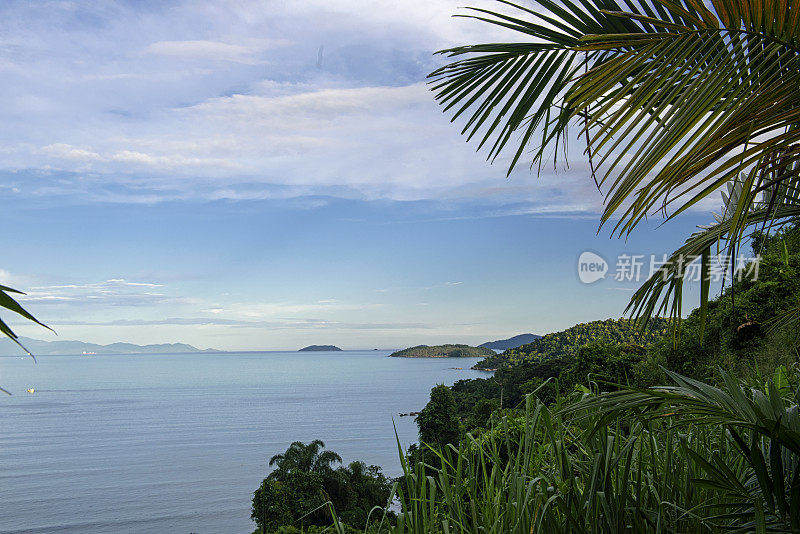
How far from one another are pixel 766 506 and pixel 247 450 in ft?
152

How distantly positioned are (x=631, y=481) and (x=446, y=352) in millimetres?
119610

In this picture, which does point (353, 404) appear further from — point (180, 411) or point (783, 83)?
point (783, 83)

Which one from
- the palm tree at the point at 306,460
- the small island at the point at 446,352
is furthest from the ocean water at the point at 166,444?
the small island at the point at 446,352

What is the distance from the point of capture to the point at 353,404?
6406cm

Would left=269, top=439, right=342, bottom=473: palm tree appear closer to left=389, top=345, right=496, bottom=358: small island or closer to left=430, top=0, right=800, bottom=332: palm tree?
left=430, top=0, right=800, bottom=332: palm tree

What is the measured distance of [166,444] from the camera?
4638 cm

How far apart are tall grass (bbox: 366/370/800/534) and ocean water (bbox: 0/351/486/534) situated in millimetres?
31993

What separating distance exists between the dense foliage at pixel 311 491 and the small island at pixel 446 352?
57.4 meters

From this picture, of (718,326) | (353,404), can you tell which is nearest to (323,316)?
(353,404)

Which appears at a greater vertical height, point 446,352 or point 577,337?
point 577,337

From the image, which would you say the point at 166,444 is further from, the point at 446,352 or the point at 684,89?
the point at 446,352

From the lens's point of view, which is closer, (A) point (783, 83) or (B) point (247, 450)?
(A) point (783, 83)

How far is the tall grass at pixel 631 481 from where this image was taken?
1.11 meters

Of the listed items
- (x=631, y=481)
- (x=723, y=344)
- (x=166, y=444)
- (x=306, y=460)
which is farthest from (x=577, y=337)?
(x=166, y=444)
